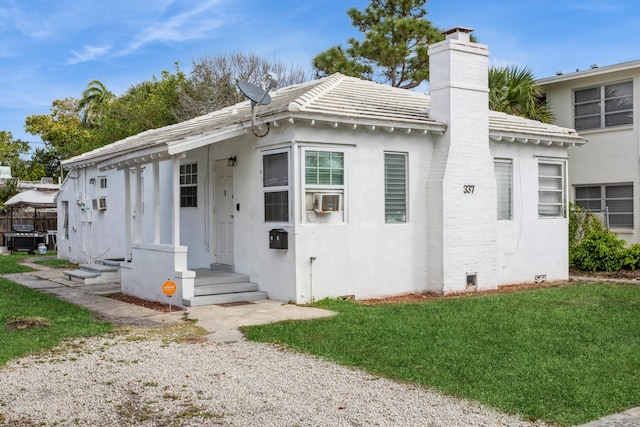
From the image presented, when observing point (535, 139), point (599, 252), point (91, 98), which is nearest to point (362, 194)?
point (535, 139)

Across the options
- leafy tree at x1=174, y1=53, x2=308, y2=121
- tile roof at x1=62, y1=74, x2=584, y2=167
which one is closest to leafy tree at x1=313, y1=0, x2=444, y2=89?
leafy tree at x1=174, y1=53, x2=308, y2=121

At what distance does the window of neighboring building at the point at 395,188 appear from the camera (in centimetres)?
1247

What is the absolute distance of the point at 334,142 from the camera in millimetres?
11562

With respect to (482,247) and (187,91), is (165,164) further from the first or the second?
(187,91)

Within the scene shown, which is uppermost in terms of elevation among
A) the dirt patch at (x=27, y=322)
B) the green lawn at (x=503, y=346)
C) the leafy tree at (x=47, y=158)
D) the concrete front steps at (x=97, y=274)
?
the leafy tree at (x=47, y=158)

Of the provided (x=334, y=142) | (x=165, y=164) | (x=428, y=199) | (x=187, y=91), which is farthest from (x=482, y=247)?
(x=187, y=91)

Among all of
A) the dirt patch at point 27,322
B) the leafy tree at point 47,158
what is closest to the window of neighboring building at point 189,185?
the dirt patch at point 27,322

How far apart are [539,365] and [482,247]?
6737 mm

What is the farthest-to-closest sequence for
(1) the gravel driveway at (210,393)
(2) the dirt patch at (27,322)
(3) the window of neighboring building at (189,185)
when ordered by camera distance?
(3) the window of neighboring building at (189,185), (2) the dirt patch at (27,322), (1) the gravel driveway at (210,393)

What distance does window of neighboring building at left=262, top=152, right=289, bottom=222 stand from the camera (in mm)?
11352

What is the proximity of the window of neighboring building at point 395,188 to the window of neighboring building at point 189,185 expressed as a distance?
14.4ft

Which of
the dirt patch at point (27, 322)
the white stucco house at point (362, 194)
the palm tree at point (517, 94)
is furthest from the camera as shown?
the palm tree at point (517, 94)

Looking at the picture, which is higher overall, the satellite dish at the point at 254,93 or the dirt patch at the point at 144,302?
the satellite dish at the point at 254,93

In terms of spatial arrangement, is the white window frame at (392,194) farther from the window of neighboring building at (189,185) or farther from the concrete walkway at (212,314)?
the window of neighboring building at (189,185)
